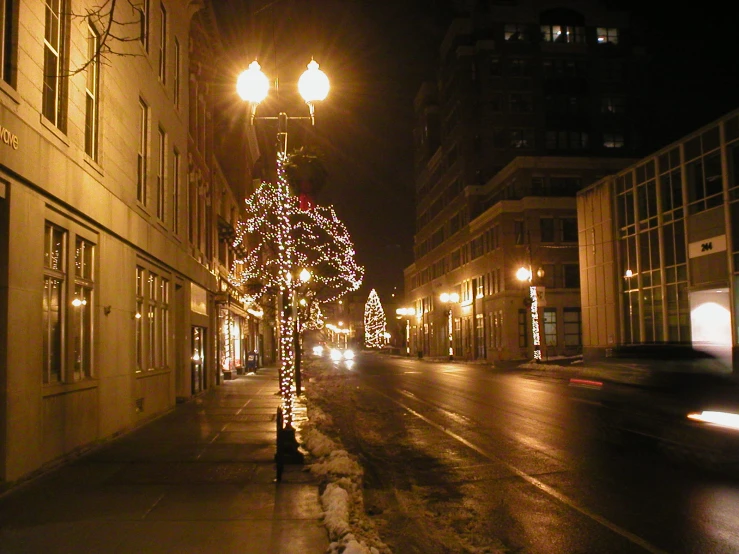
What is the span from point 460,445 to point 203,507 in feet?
20.5

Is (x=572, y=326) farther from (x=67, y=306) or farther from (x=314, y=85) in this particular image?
(x=67, y=306)

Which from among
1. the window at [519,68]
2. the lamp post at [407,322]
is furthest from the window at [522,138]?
the lamp post at [407,322]

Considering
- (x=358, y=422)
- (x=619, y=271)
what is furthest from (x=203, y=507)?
(x=619, y=271)

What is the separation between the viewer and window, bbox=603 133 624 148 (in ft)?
234

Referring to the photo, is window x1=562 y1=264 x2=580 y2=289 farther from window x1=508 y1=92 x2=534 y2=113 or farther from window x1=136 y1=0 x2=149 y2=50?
window x1=136 y1=0 x2=149 y2=50

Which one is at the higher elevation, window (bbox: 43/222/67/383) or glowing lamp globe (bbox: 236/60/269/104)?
glowing lamp globe (bbox: 236/60/269/104)

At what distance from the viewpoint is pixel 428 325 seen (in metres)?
98.4

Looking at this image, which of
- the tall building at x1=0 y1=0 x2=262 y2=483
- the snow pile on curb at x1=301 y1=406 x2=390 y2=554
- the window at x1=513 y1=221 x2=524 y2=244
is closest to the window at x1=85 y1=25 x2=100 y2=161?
the tall building at x1=0 y1=0 x2=262 y2=483

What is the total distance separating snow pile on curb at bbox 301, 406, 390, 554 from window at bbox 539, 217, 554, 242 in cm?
5135

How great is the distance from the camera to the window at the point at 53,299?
10788mm

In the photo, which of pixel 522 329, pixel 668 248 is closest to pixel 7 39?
pixel 668 248

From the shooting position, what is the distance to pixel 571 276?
62781mm

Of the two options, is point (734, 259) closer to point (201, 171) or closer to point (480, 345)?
point (201, 171)

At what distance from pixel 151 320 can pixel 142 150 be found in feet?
13.5
